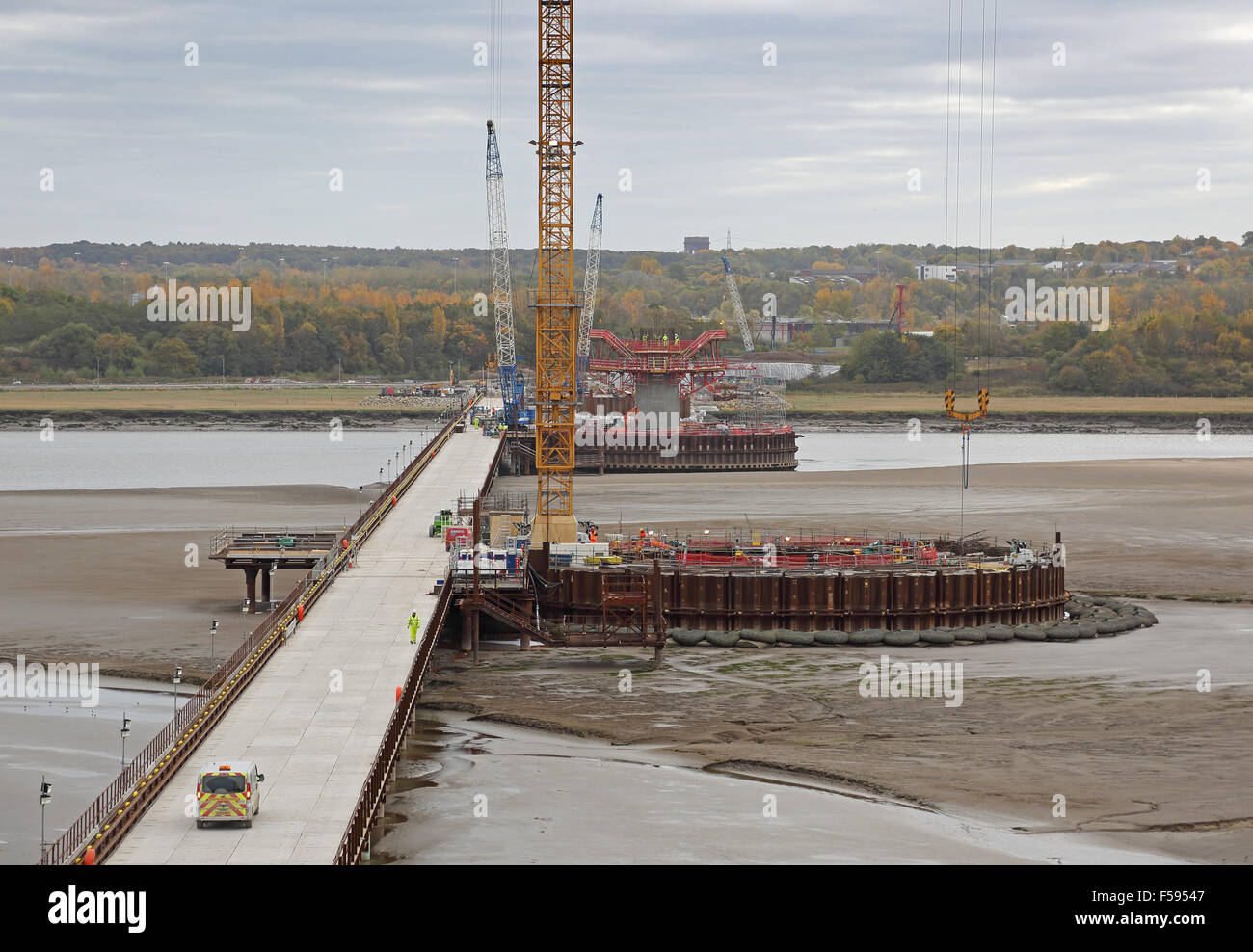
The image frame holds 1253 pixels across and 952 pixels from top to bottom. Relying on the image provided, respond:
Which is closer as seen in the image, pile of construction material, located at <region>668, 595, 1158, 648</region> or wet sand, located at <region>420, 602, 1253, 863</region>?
wet sand, located at <region>420, 602, 1253, 863</region>

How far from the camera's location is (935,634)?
68.6 metres

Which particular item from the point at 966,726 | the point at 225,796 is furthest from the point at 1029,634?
the point at 225,796

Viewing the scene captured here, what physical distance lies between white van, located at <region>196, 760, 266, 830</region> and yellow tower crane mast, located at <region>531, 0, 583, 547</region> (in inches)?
1656

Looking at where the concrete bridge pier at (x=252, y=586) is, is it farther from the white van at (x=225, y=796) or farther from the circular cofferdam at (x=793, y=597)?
the white van at (x=225, y=796)

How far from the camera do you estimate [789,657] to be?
6500cm

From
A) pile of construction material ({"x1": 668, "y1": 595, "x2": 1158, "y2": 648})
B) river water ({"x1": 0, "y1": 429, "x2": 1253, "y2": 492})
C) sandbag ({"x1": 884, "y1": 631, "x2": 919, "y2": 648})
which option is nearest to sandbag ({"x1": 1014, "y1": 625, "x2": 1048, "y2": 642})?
pile of construction material ({"x1": 668, "y1": 595, "x2": 1158, "y2": 648})

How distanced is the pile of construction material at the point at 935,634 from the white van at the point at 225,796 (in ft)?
105

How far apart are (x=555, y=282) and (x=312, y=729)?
4140cm

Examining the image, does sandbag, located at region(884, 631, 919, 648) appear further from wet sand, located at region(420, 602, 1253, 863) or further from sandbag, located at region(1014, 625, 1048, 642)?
sandbag, located at region(1014, 625, 1048, 642)

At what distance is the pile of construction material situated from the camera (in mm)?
67188

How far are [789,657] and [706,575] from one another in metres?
5.48
